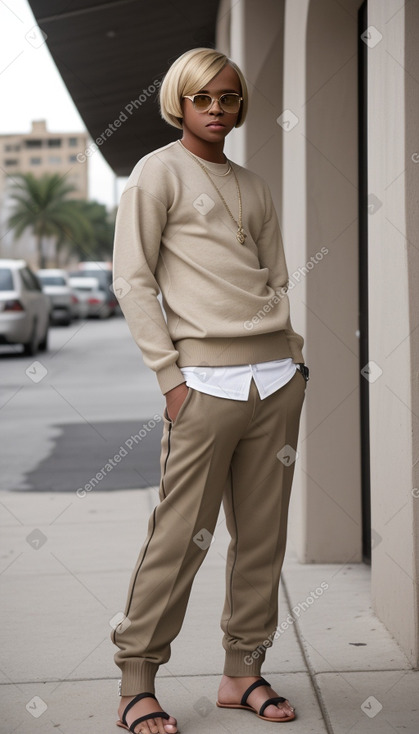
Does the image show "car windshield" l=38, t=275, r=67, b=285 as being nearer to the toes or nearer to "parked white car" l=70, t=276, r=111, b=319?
"parked white car" l=70, t=276, r=111, b=319

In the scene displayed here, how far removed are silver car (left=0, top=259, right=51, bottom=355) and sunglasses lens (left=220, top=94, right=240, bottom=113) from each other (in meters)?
15.7

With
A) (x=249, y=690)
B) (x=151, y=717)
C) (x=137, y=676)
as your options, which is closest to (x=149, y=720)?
(x=151, y=717)

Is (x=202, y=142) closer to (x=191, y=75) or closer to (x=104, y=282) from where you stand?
(x=191, y=75)

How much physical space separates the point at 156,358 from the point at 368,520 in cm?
235

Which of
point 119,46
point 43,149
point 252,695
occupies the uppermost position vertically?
point 119,46

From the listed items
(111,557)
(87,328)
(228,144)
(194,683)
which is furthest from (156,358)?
(87,328)

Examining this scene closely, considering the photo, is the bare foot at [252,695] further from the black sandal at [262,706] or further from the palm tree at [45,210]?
the palm tree at [45,210]

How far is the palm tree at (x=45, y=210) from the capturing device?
61.3 m

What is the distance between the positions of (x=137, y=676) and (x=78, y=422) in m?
7.70

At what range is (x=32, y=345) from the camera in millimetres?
19094

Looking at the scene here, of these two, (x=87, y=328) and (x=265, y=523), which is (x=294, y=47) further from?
(x=87, y=328)

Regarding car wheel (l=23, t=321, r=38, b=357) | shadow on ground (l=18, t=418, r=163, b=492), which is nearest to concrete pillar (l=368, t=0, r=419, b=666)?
shadow on ground (l=18, t=418, r=163, b=492)

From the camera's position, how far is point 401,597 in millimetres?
3590

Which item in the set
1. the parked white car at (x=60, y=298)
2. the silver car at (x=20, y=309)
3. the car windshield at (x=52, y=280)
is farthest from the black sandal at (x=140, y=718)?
the car windshield at (x=52, y=280)
